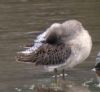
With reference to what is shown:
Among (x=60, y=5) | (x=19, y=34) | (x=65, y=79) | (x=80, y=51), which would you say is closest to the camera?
(x=80, y=51)

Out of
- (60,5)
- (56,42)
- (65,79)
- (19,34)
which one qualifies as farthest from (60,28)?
(60,5)

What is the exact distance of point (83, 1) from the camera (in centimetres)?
1634

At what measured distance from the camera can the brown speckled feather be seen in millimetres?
7781

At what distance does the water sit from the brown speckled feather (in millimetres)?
420

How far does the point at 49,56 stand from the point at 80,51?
0.47m

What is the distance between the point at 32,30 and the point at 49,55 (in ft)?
14.5

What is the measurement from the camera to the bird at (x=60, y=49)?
7.76m

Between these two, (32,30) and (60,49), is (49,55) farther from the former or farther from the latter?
(32,30)

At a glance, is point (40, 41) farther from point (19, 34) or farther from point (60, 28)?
point (19, 34)

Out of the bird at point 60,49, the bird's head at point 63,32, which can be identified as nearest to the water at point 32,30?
the bird at point 60,49

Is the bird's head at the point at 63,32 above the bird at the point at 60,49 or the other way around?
above

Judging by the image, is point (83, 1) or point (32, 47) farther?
point (83, 1)

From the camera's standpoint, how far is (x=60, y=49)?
7.84 m

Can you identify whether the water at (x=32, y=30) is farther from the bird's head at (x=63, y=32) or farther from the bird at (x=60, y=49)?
the bird's head at (x=63, y=32)
